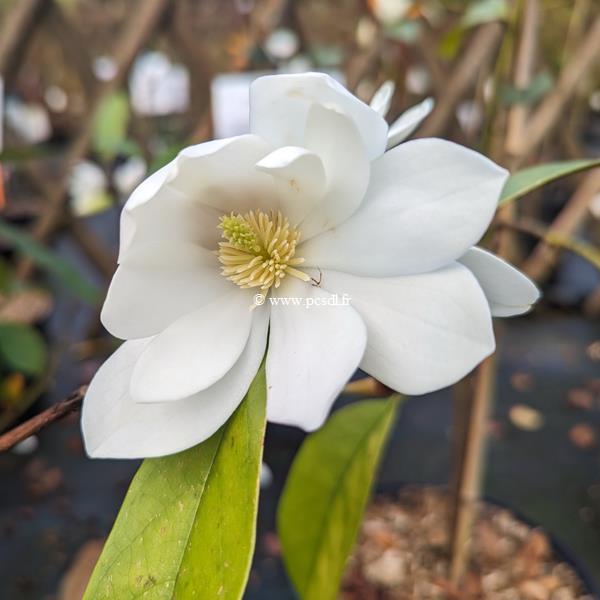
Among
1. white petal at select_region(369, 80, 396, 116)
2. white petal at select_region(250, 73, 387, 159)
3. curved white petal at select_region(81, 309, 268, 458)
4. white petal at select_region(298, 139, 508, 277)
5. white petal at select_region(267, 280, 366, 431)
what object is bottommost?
curved white petal at select_region(81, 309, 268, 458)

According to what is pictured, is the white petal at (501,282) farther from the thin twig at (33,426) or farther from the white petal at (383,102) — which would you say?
the thin twig at (33,426)

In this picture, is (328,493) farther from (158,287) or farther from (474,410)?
(158,287)

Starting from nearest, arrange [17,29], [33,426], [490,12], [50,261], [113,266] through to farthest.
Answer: [33,426] < [490,12] < [50,261] < [17,29] < [113,266]

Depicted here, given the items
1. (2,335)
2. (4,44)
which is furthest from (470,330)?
(4,44)

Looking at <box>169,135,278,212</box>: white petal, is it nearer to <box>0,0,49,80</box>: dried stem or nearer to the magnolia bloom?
the magnolia bloom

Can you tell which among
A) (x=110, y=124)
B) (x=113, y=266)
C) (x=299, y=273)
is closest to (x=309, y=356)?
(x=299, y=273)

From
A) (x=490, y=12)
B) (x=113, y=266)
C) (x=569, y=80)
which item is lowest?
(x=113, y=266)

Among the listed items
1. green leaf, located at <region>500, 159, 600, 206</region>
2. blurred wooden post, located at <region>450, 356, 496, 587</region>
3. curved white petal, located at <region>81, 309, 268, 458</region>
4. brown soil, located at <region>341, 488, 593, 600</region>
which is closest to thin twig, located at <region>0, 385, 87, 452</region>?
curved white petal, located at <region>81, 309, 268, 458</region>

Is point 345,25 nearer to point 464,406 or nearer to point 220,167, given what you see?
point 464,406
